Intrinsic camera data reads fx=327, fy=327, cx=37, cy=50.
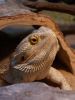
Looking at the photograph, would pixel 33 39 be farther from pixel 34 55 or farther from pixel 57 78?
pixel 57 78

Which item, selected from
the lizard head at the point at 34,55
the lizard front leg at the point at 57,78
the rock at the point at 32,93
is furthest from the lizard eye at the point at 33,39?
the rock at the point at 32,93

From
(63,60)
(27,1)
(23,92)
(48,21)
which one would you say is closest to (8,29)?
(27,1)

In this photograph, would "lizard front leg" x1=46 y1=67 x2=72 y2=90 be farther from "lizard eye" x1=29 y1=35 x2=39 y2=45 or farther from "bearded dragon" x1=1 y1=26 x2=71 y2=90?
"lizard eye" x1=29 y1=35 x2=39 y2=45

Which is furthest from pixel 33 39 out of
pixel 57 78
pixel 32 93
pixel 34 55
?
pixel 32 93

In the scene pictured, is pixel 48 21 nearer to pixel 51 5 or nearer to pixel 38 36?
pixel 38 36

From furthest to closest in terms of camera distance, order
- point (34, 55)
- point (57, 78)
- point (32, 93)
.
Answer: point (57, 78), point (34, 55), point (32, 93)

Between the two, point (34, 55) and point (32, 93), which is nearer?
point (32, 93)
